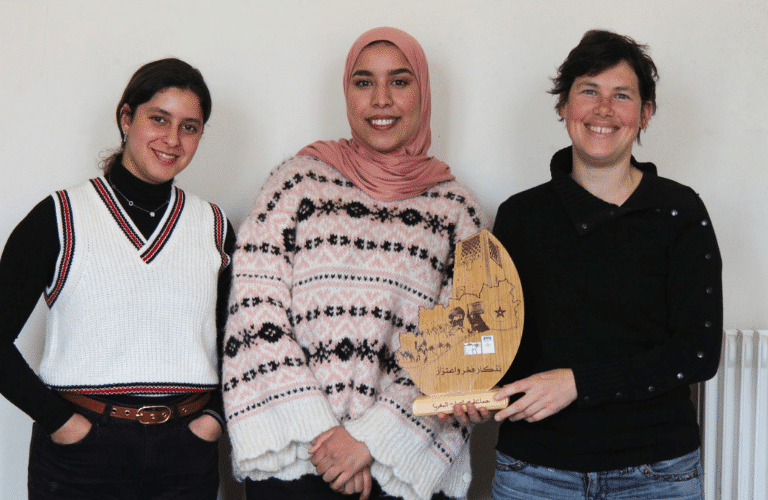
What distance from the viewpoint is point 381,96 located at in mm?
1652

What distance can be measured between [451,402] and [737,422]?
0.95m

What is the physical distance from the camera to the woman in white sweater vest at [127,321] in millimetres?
1436

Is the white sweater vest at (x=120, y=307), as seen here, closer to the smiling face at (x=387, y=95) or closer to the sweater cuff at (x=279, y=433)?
the sweater cuff at (x=279, y=433)

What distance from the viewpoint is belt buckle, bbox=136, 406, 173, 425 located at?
57.3 inches

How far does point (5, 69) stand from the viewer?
2061 mm

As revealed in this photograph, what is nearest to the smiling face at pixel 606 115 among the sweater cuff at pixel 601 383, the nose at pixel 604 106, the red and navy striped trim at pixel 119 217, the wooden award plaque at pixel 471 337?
the nose at pixel 604 106

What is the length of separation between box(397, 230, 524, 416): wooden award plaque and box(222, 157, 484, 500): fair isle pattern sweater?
0.15 m

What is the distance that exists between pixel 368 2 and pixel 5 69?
3.42 feet

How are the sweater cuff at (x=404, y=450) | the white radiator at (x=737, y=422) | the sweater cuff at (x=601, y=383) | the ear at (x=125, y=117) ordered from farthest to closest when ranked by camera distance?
the white radiator at (x=737, y=422), the ear at (x=125, y=117), the sweater cuff at (x=404, y=450), the sweater cuff at (x=601, y=383)

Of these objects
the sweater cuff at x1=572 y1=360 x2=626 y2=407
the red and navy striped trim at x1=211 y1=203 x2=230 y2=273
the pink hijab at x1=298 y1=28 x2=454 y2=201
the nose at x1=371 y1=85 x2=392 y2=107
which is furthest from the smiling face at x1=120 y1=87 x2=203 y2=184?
the sweater cuff at x1=572 y1=360 x2=626 y2=407

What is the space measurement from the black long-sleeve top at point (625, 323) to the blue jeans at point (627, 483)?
0.7 inches

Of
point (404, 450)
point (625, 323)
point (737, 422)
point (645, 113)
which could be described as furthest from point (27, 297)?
point (737, 422)

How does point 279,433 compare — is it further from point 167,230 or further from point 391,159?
point 391,159

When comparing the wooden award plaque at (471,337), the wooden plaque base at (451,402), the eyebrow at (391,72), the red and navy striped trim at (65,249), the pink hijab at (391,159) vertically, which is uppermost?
the eyebrow at (391,72)
